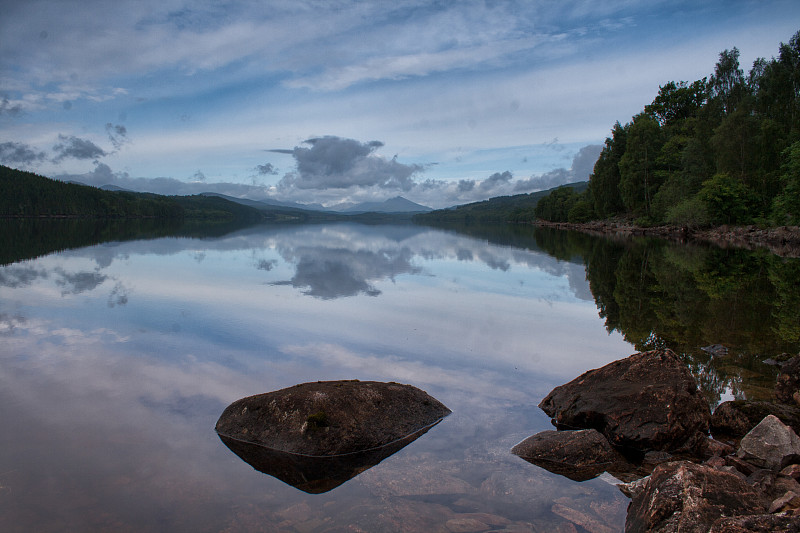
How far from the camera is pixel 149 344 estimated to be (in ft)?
52.7

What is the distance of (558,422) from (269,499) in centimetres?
633

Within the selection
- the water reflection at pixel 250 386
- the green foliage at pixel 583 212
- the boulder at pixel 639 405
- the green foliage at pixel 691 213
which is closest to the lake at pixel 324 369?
the water reflection at pixel 250 386

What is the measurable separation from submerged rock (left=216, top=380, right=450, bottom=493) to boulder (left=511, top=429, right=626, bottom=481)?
86.0 inches

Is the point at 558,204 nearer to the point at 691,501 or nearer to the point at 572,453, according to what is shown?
the point at 572,453

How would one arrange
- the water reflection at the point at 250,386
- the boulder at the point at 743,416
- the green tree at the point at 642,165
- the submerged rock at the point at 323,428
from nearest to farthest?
the water reflection at the point at 250,386
the submerged rock at the point at 323,428
the boulder at the point at 743,416
the green tree at the point at 642,165

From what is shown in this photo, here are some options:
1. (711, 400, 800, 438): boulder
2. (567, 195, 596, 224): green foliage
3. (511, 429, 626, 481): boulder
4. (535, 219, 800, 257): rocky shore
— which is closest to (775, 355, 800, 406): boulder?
(711, 400, 800, 438): boulder

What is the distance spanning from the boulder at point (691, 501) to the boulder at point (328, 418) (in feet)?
15.8

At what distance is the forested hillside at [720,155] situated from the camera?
66562mm

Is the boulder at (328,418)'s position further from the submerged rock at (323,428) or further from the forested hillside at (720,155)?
the forested hillside at (720,155)

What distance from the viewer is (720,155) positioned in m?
72.6

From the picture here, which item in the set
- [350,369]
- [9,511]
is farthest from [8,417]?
[350,369]

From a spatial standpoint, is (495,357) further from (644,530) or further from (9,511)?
(9,511)

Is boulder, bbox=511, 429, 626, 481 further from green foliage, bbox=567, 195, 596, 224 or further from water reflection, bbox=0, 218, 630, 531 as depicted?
green foliage, bbox=567, 195, 596, 224

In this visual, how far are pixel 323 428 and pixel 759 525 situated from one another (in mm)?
6827
